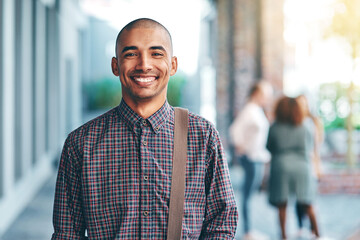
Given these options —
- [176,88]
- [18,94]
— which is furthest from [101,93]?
[18,94]

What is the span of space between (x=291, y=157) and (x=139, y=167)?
3.45 m

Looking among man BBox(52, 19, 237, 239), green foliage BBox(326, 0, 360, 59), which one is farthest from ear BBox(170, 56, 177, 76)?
green foliage BBox(326, 0, 360, 59)

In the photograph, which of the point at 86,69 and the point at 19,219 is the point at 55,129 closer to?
the point at 19,219

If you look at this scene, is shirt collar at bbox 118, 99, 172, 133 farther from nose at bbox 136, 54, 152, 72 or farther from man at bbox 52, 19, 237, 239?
nose at bbox 136, 54, 152, 72

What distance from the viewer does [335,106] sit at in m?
7.96

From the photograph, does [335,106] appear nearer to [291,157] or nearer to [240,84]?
[240,84]

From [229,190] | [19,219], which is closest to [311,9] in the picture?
[19,219]

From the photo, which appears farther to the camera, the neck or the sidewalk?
the sidewalk

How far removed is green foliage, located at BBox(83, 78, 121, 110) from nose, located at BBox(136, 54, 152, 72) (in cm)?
1929

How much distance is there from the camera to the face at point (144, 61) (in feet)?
4.39

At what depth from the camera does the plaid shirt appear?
133 centimetres

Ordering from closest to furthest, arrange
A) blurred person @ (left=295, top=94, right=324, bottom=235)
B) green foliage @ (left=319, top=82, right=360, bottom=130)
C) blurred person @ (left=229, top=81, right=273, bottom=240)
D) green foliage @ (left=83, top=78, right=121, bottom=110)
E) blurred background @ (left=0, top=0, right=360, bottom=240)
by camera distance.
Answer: blurred person @ (left=295, top=94, right=324, bottom=235), blurred person @ (left=229, top=81, right=273, bottom=240), blurred background @ (left=0, top=0, right=360, bottom=240), green foliage @ (left=319, top=82, right=360, bottom=130), green foliage @ (left=83, top=78, right=121, bottom=110)

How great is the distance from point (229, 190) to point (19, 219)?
5046 millimetres

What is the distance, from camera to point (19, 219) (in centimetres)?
586
